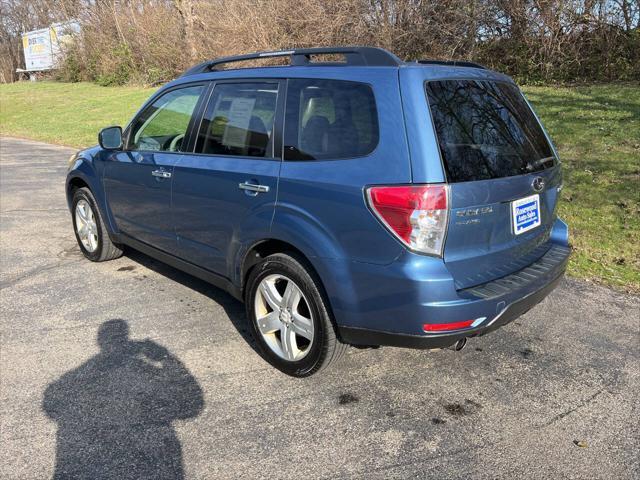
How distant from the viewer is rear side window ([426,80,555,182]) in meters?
2.70

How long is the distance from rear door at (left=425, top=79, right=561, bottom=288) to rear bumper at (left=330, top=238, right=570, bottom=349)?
0.24ft

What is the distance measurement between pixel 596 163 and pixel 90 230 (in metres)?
6.98

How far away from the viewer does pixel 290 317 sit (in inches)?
127

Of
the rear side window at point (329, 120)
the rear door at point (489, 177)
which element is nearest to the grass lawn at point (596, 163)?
the rear door at point (489, 177)

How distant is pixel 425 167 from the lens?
257 centimetres

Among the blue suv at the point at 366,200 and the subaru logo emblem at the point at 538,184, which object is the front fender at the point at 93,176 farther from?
the subaru logo emblem at the point at 538,184

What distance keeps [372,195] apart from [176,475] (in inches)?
63.4

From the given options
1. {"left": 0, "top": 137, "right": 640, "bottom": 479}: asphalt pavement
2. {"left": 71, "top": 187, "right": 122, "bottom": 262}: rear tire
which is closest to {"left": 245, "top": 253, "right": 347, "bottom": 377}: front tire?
{"left": 0, "top": 137, "right": 640, "bottom": 479}: asphalt pavement

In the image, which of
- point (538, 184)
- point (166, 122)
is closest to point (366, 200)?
point (538, 184)

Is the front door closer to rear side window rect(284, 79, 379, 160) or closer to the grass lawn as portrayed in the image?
rear side window rect(284, 79, 379, 160)

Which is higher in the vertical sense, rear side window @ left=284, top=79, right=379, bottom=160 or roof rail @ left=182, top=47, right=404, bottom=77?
roof rail @ left=182, top=47, right=404, bottom=77

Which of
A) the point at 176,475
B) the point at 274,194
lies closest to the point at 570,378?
the point at 274,194

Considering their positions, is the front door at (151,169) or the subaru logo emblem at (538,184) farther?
the front door at (151,169)

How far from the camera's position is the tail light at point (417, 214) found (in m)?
2.54
